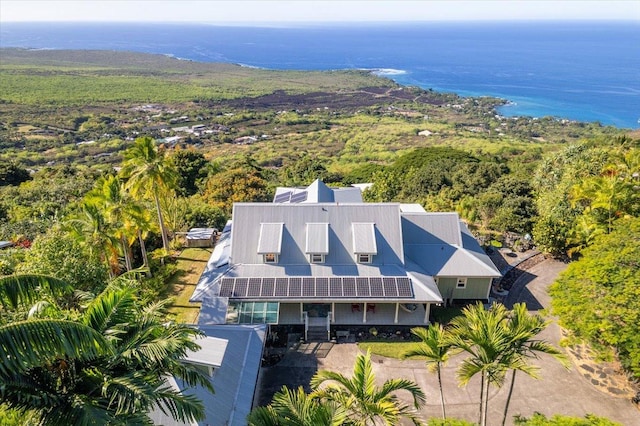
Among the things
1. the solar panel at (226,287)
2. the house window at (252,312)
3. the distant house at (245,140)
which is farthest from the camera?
the distant house at (245,140)

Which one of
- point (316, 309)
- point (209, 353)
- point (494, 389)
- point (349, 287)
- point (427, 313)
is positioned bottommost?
point (494, 389)

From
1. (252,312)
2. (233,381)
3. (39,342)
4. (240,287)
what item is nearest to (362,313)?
(252,312)

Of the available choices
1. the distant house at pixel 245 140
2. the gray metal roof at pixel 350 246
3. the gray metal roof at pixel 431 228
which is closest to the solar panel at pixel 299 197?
the gray metal roof at pixel 350 246

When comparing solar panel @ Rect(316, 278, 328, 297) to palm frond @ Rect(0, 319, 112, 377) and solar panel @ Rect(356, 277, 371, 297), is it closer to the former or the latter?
solar panel @ Rect(356, 277, 371, 297)

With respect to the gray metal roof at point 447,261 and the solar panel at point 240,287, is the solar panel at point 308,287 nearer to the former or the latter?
the solar panel at point 240,287

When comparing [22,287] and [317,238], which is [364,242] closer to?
[317,238]

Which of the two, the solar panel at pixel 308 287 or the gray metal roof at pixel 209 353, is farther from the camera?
the solar panel at pixel 308 287
